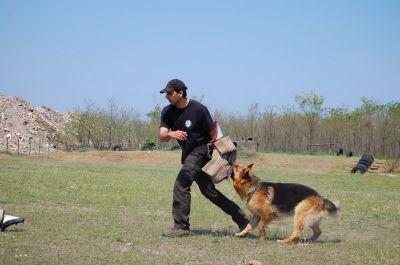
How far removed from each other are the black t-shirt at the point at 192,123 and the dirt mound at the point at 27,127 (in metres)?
43.0

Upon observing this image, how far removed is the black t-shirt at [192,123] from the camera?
8992 mm

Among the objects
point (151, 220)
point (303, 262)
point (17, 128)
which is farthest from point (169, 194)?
point (17, 128)

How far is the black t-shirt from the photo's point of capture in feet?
29.5

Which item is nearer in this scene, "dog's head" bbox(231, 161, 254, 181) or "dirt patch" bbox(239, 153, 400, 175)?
"dog's head" bbox(231, 161, 254, 181)

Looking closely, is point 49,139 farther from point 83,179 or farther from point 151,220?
point 151,220

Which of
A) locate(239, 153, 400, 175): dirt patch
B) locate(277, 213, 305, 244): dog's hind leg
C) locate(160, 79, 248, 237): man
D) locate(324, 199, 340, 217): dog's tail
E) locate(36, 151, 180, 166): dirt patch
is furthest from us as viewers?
locate(36, 151, 180, 166): dirt patch

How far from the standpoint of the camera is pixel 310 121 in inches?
2045

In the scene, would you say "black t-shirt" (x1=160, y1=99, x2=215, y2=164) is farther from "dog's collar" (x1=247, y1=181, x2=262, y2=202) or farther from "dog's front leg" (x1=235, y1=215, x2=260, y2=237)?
"dog's front leg" (x1=235, y1=215, x2=260, y2=237)

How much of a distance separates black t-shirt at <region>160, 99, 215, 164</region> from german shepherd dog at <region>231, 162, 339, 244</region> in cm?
67

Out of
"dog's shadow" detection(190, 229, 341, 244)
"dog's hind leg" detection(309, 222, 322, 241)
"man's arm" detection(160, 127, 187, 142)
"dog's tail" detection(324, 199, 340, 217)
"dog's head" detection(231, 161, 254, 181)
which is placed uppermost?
"man's arm" detection(160, 127, 187, 142)

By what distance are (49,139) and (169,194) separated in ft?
155

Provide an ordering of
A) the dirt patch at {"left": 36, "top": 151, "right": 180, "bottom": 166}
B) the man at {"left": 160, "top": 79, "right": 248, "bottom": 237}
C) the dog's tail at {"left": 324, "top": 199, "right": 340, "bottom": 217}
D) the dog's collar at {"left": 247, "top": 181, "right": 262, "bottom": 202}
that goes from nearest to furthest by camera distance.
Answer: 1. the dog's tail at {"left": 324, "top": 199, "right": 340, "bottom": 217}
2. the man at {"left": 160, "top": 79, "right": 248, "bottom": 237}
3. the dog's collar at {"left": 247, "top": 181, "right": 262, "bottom": 202}
4. the dirt patch at {"left": 36, "top": 151, "right": 180, "bottom": 166}

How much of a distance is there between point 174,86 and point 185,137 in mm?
842

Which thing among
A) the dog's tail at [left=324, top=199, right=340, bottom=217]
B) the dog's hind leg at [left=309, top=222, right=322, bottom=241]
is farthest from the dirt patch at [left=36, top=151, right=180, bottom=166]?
the dog's tail at [left=324, top=199, right=340, bottom=217]
